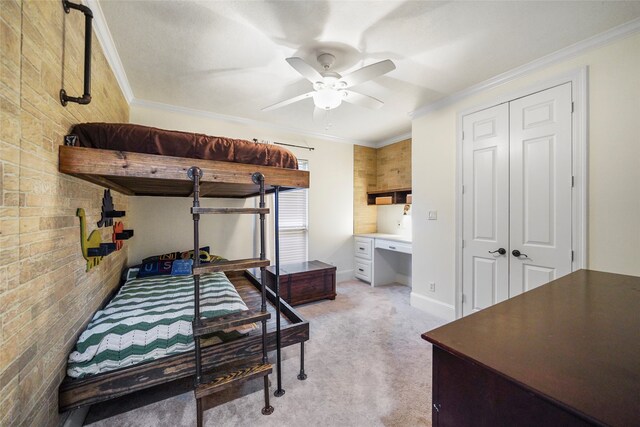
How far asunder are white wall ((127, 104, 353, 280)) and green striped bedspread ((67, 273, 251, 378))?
1206mm

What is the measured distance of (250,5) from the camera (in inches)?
64.3

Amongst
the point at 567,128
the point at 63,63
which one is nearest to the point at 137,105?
the point at 63,63

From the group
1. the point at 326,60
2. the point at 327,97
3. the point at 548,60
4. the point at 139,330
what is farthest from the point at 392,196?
the point at 139,330

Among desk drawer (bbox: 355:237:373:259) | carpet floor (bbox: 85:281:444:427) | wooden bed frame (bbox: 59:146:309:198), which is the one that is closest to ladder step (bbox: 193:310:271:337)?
carpet floor (bbox: 85:281:444:427)

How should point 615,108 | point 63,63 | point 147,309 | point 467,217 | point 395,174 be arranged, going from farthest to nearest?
point 395,174
point 467,217
point 615,108
point 147,309
point 63,63

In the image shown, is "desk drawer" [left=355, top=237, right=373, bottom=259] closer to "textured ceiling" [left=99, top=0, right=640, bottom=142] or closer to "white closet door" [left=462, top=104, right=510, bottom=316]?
"white closet door" [left=462, top=104, right=510, bottom=316]

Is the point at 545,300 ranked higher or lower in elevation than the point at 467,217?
lower

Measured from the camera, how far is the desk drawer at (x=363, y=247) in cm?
430

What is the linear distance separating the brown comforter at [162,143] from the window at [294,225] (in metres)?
2.30

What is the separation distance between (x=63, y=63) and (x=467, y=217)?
3.36 meters

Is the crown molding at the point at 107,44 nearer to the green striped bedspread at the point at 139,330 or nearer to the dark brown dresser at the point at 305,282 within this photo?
the green striped bedspread at the point at 139,330

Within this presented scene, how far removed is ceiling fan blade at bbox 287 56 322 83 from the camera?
1.71 m

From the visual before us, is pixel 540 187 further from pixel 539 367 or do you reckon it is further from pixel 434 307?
pixel 539 367

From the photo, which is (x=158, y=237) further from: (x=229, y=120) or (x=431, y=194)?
(x=431, y=194)
